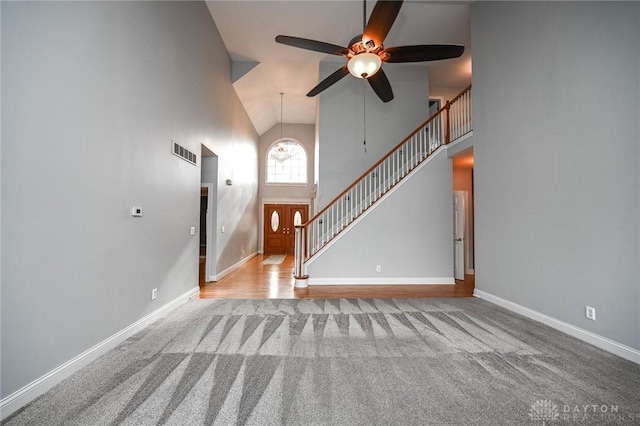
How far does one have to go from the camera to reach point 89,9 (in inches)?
85.0

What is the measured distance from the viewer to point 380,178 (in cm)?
580

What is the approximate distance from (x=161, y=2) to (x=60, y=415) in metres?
4.03

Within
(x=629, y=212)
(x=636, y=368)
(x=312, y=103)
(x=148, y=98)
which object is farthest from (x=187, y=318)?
(x=312, y=103)

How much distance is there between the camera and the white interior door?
19.0 ft

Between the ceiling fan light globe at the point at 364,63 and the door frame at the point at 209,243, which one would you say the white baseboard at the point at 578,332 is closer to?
the ceiling fan light globe at the point at 364,63

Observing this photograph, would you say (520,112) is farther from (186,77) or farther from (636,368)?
(186,77)

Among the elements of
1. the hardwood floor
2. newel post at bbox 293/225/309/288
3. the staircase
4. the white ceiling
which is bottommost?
the hardwood floor

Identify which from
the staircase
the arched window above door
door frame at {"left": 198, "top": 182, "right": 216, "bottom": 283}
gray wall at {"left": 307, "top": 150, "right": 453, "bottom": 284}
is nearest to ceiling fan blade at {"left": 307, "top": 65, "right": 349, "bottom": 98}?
the staircase

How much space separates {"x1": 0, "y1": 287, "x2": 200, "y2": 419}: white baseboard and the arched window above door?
7.92 metres

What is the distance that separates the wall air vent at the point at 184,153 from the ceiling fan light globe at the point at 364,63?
8.01 ft

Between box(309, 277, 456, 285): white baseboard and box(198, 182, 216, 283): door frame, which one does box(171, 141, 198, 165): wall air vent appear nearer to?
box(198, 182, 216, 283): door frame
